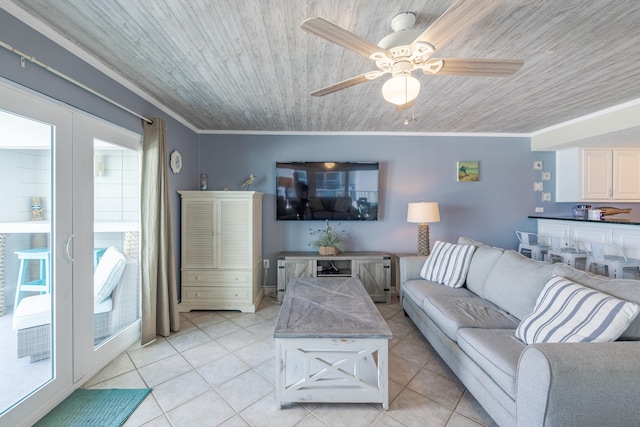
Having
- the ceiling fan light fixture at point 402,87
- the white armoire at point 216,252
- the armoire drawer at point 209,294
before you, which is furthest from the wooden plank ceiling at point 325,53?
the armoire drawer at point 209,294

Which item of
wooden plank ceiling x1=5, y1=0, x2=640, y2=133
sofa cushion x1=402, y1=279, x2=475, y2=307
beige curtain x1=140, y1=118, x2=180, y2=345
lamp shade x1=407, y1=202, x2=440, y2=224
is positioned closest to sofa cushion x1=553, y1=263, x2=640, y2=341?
sofa cushion x1=402, y1=279, x2=475, y2=307

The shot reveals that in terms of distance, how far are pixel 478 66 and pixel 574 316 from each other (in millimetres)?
1487

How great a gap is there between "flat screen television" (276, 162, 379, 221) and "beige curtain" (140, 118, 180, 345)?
5.13ft

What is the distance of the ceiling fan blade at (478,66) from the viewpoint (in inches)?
57.7

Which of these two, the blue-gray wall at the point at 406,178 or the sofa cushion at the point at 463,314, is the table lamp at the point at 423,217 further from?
the sofa cushion at the point at 463,314

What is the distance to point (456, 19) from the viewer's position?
1.17 meters

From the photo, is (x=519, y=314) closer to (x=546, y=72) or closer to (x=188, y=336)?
(x=546, y=72)

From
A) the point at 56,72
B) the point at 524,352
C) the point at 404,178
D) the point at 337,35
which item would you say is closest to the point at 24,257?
the point at 56,72

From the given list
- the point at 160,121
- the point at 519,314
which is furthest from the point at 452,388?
the point at 160,121

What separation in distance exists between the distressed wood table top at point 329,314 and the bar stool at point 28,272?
5.00 ft

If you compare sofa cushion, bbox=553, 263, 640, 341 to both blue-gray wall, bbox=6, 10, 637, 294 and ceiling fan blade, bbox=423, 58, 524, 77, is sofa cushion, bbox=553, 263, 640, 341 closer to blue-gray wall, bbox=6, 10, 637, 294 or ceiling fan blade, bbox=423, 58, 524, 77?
ceiling fan blade, bbox=423, 58, 524, 77

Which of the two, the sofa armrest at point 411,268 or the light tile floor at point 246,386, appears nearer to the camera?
the light tile floor at point 246,386

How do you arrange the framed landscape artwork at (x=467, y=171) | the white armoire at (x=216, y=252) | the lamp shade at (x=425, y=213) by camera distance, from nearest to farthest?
the white armoire at (x=216, y=252) < the lamp shade at (x=425, y=213) < the framed landscape artwork at (x=467, y=171)

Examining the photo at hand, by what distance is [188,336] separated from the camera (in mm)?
2611
